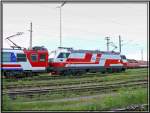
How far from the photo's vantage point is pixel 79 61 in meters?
35.6

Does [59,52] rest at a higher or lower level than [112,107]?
higher

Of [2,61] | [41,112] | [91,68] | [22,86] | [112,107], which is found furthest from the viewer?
[91,68]

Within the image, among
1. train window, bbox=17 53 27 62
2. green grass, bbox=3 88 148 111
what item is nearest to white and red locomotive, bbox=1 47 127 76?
train window, bbox=17 53 27 62

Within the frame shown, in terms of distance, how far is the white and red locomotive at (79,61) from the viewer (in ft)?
113

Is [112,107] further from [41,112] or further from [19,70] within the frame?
[19,70]

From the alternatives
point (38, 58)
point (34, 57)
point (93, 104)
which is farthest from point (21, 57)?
point (93, 104)

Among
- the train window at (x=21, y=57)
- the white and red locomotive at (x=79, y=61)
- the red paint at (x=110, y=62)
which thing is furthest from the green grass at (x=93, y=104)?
the red paint at (x=110, y=62)

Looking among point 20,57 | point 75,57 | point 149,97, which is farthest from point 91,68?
point 149,97

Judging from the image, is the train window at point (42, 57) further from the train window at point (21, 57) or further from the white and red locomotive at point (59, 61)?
the train window at point (21, 57)

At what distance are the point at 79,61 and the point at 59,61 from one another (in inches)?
90.9

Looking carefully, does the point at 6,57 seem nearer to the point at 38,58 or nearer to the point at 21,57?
the point at 21,57

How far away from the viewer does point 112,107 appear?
14148 millimetres

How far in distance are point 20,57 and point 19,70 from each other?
1140 mm

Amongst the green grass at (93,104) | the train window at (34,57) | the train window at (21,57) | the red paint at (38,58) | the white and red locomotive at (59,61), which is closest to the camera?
the green grass at (93,104)
